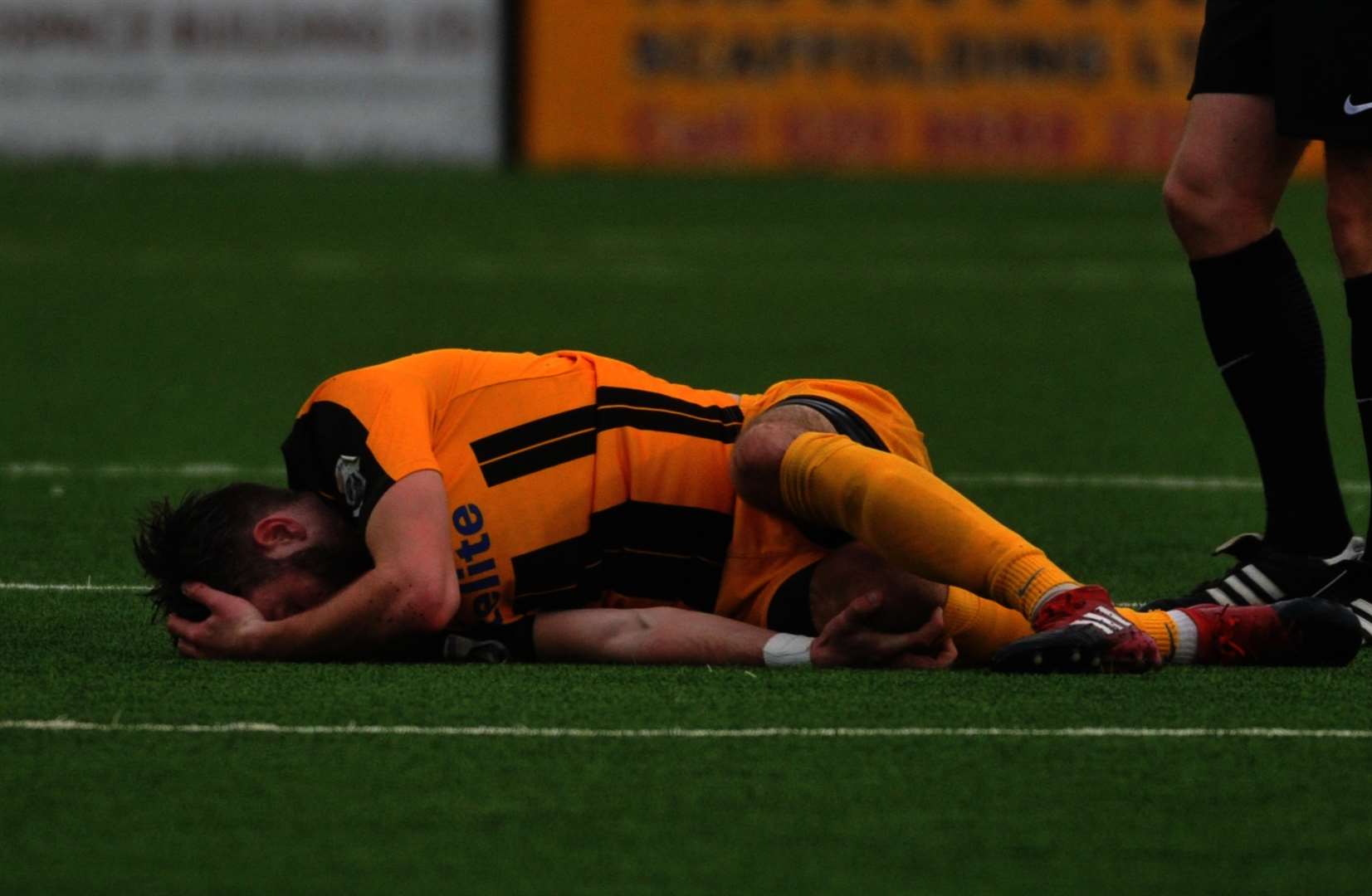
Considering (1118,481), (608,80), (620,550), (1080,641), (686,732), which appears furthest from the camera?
(608,80)

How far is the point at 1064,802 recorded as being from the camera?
321 centimetres

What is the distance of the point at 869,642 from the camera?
13.2 feet

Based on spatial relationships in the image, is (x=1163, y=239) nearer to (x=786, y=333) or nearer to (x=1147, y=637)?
(x=786, y=333)

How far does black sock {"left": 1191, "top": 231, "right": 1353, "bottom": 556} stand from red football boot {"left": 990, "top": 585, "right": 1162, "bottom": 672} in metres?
0.62

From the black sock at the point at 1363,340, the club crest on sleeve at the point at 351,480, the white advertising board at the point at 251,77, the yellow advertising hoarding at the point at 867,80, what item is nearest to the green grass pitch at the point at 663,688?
the club crest on sleeve at the point at 351,480

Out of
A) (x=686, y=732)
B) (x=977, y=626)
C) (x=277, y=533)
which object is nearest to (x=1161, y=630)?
(x=977, y=626)

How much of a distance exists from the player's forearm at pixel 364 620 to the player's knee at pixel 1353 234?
163 cm

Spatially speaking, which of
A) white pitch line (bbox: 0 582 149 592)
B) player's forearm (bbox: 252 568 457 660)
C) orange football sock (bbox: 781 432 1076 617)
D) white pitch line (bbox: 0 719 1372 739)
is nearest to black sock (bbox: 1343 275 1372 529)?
orange football sock (bbox: 781 432 1076 617)

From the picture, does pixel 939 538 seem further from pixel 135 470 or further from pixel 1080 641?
pixel 135 470

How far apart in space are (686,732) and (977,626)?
2.36 ft

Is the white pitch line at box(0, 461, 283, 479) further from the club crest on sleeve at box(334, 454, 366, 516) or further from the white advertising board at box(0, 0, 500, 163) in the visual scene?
the white advertising board at box(0, 0, 500, 163)

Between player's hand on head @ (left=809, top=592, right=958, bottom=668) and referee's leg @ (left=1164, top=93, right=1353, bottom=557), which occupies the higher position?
referee's leg @ (left=1164, top=93, right=1353, bottom=557)

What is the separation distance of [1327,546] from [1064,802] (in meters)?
1.37

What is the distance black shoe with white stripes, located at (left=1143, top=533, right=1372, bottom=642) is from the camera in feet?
14.3
